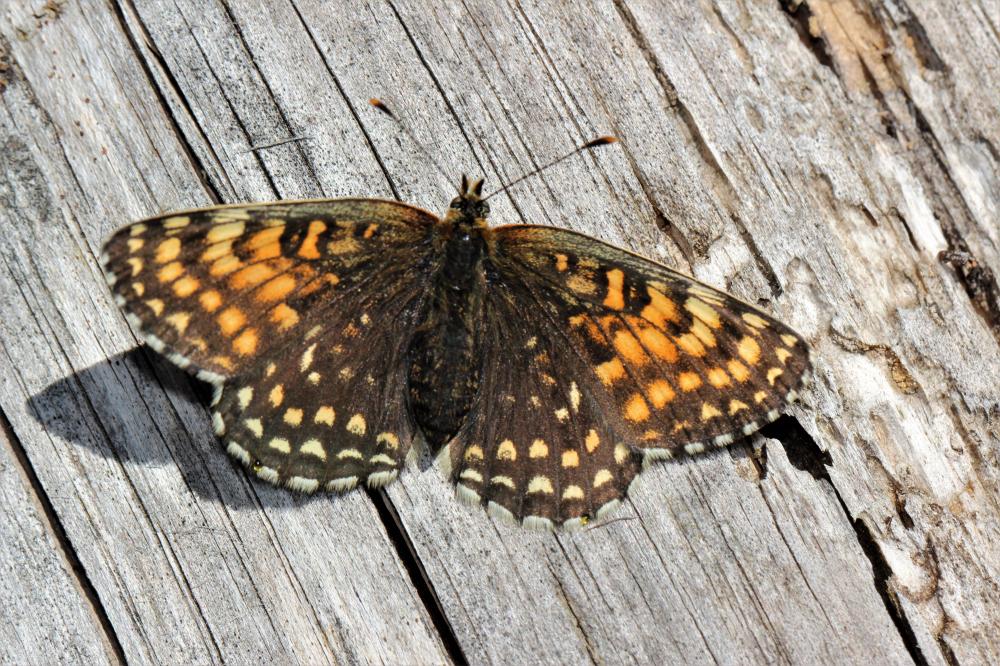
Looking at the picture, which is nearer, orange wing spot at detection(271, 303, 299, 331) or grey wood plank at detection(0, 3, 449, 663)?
grey wood plank at detection(0, 3, 449, 663)

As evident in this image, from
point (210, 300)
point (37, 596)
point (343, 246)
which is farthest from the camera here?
point (343, 246)

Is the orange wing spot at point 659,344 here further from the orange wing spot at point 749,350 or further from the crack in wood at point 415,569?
the crack in wood at point 415,569

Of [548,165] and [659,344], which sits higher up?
[548,165]

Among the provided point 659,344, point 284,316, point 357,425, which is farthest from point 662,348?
point 284,316

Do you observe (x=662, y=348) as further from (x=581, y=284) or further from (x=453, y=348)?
(x=453, y=348)

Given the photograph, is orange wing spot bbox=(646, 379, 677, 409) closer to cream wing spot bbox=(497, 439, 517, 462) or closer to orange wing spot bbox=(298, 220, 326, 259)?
cream wing spot bbox=(497, 439, 517, 462)

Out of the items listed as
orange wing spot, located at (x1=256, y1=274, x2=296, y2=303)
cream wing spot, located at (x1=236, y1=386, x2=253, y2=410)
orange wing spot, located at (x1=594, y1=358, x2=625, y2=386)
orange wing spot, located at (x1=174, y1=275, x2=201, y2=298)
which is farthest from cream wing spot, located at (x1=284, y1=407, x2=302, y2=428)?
orange wing spot, located at (x1=594, y1=358, x2=625, y2=386)

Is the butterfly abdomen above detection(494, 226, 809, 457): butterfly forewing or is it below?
below
